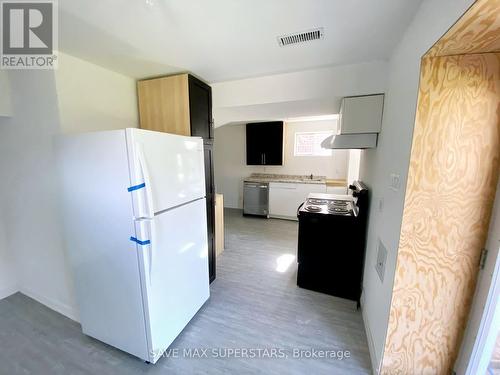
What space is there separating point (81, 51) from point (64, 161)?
3.11 feet

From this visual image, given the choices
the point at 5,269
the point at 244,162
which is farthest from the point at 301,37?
the point at 244,162

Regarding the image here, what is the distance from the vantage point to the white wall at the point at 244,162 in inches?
192

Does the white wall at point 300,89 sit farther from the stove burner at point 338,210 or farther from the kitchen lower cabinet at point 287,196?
the kitchen lower cabinet at point 287,196

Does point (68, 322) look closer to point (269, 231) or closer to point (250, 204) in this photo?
point (269, 231)

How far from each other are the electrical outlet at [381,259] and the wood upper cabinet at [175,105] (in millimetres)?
1988

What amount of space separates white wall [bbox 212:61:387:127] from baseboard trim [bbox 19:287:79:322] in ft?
8.65

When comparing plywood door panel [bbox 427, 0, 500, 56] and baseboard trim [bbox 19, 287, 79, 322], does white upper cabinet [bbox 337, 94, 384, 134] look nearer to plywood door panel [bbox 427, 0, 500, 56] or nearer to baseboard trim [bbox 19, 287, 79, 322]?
plywood door panel [bbox 427, 0, 500, 56]

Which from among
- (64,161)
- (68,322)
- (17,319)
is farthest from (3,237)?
(64,161)

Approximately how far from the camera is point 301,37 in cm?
154

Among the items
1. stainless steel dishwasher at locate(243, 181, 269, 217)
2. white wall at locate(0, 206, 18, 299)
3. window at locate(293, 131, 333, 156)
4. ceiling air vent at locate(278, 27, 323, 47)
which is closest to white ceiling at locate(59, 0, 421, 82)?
ceiling air vent at locate(278, 27, 323, 47)

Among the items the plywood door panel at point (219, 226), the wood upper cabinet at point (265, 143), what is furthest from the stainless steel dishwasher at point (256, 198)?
the plywood door panel at point (219, 226)

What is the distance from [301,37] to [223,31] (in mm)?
588

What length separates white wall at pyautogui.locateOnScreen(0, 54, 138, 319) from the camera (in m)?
1.70

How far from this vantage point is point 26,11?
124 centimetres
